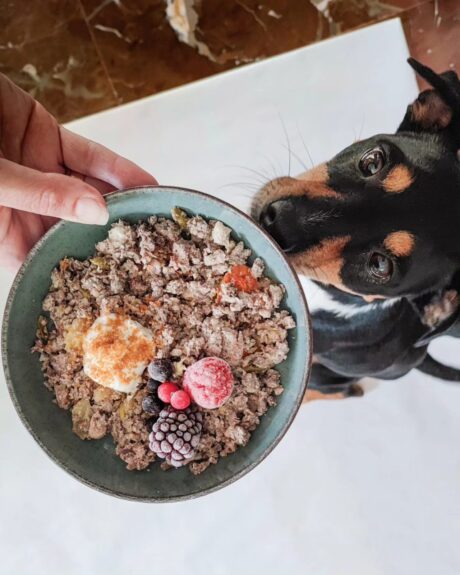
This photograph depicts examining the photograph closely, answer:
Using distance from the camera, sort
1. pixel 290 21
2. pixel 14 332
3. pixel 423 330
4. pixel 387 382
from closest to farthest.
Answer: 1. pixel 14 332
2. pixel 423 330
3. pixel 387 382
4. pixel 290 21

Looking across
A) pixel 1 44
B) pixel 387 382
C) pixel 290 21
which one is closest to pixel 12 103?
pixel 1 44

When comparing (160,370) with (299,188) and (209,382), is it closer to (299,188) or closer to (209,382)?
(209,382)

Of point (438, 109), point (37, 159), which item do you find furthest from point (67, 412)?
point (438, 109)

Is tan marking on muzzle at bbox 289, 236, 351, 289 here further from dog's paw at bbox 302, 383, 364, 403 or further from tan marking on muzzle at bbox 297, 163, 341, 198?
dog's paw at bbox 302, 383, 364, 403

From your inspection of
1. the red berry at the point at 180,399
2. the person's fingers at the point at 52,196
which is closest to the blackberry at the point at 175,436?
the red berry at the point at 180,399

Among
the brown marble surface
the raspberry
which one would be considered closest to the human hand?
the brown marble surface

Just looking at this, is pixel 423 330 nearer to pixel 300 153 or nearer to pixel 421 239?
pixel 421 239

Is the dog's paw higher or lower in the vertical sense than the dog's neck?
lower
